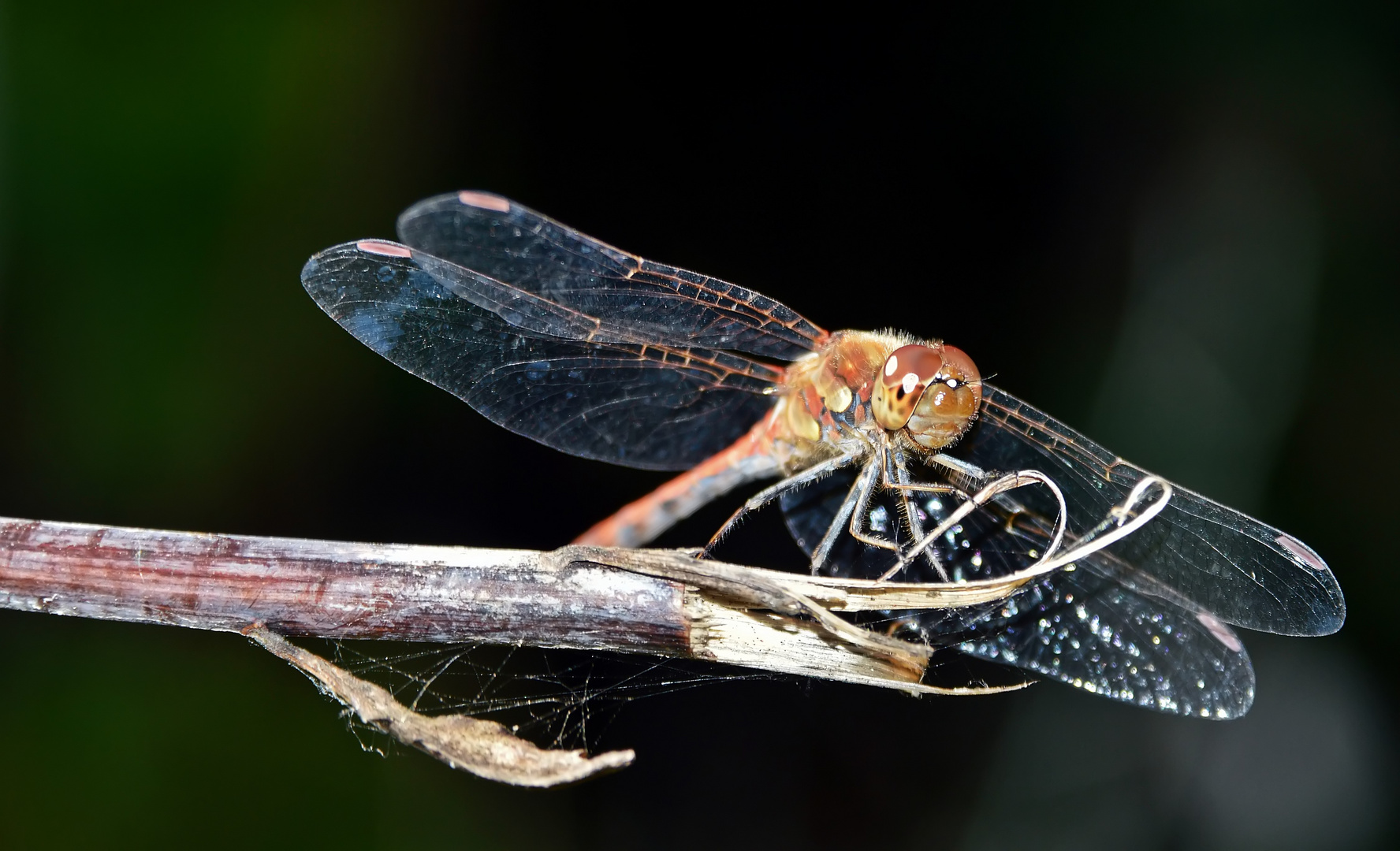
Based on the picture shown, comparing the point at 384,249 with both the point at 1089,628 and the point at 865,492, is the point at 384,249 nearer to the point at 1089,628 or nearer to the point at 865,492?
the point at 865,492

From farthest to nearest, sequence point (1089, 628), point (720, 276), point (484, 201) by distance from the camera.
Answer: point (720, 276)
point (484, 201)
point (1089, 628)

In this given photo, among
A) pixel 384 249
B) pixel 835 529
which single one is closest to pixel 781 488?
pixel 835 529

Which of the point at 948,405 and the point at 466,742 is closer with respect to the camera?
the point at 466,742

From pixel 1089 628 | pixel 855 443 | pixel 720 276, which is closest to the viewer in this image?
pixel 1089 628

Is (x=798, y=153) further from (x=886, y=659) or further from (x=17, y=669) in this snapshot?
(x=17, y=669)

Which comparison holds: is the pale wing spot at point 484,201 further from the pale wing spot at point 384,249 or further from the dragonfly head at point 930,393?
the dragonfly head at point 930,393

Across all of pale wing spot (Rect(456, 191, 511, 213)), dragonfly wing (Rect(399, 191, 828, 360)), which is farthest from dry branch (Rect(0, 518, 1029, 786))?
pale wing spot (Rect(456, 191, 511, 213))

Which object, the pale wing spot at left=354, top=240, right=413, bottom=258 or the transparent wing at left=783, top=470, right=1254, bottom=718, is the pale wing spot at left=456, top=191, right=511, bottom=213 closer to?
the pale wing spot at left=354, top=240, right=413, bottom=258
